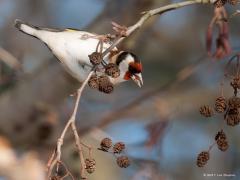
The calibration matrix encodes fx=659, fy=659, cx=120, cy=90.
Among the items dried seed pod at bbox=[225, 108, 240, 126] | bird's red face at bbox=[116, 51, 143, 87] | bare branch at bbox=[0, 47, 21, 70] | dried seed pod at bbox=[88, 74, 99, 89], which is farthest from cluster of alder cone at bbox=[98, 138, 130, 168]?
bare branch at bbox=[0, 47, 21, 70]

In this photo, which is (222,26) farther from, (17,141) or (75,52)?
(17,141)

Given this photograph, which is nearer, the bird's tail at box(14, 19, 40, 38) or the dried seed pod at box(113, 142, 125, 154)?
the dried seed pod at box(113, 142, 125, 154)

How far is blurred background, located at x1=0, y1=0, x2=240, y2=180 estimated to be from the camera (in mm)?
2037

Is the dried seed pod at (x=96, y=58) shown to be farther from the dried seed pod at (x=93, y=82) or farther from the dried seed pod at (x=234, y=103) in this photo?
the dried seed pod at (x=234, y=103)

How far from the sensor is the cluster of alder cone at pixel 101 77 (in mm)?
1202

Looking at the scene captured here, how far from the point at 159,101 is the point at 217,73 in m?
0.83

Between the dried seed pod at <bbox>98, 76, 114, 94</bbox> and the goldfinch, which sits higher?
the goldfinch

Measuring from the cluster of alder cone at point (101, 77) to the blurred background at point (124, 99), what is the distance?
433 mm

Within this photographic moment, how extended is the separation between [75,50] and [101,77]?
26 centimetres

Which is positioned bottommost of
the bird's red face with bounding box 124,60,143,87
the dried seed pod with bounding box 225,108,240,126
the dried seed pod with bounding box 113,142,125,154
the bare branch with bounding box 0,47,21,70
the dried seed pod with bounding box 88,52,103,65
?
the dried seed pod with bounding box 113,142,125,154

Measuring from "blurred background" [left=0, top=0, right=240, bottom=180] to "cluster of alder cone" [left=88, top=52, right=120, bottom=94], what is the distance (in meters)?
0.43

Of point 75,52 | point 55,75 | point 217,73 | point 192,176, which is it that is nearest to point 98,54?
point 75,52

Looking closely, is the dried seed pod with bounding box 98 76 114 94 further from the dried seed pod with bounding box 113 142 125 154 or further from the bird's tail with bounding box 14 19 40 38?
the bird's tail with bounding box 14 19 40 38

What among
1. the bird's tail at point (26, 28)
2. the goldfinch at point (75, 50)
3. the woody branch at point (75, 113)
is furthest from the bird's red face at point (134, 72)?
the woody branch at point (75, 113)
